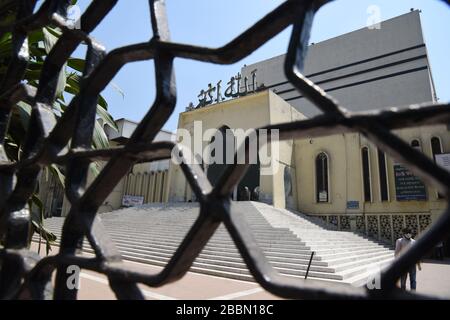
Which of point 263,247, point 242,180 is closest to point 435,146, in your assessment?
point 242,180

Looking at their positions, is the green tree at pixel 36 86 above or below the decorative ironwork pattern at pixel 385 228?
above

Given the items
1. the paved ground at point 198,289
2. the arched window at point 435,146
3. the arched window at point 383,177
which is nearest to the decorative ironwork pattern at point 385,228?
the arched window at point 383,177

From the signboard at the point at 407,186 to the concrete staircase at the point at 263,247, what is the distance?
2.32 m

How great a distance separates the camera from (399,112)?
Result: 51 cm

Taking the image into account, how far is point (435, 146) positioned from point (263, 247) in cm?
871

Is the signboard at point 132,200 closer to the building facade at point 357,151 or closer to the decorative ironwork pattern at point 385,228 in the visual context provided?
the building facade at point 357,151

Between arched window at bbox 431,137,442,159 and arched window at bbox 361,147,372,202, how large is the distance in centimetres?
236

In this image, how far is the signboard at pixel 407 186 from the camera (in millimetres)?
11648

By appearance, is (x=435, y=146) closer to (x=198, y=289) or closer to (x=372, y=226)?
(x=372, y=226)

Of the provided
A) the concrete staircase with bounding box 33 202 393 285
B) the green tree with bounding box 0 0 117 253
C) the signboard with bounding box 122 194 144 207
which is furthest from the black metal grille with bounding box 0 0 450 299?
the signboard with bounding box 122 194 144 207

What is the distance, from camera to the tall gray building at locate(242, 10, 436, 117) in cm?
2026

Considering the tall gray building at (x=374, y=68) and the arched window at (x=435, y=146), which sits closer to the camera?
the arched window at (x=435, y=146)

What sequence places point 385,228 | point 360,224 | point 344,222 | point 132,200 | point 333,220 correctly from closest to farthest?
point 385,228 < point 360,224 < point 344,222 < point 333,220 < point 132,200

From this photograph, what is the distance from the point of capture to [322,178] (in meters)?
14.4
